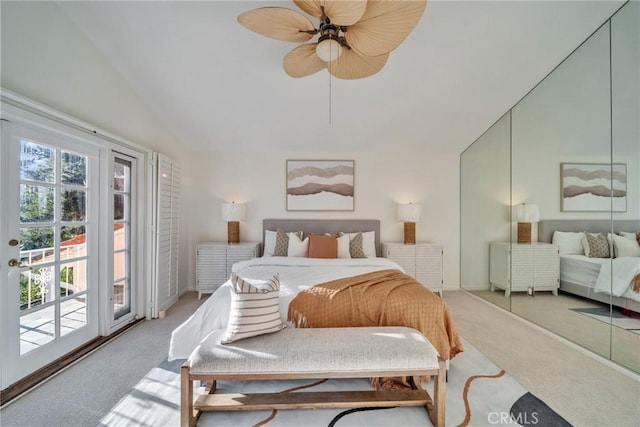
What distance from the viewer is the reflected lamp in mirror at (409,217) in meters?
3.94

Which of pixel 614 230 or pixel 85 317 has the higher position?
pixel 614 230

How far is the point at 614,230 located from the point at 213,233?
4.70m

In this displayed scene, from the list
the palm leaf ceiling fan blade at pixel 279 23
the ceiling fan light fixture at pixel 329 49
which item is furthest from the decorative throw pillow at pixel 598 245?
the palm leaf ceiling fan blade at pixel 279 23

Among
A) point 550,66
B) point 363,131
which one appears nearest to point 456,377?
point 363,131

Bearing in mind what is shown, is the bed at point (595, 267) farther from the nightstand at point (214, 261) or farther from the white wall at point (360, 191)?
the nightstand at point (214, 261)

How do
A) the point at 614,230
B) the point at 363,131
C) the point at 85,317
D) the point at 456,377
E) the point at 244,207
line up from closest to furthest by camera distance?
the point at 456,377, the point at 614,230, the point at 85,317, the point at 363,131, the point at 244,207

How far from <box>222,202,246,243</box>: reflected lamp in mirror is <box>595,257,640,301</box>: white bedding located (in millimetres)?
4074

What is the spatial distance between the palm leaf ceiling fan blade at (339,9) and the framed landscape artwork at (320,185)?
2796 mm

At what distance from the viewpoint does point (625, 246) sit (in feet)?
6.72

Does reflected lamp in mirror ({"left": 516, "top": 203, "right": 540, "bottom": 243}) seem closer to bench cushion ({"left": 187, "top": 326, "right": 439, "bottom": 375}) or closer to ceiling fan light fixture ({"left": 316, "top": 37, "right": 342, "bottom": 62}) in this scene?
bench cushion ({"left": 187, "top": 326, "right": 439, "bottom": 375})

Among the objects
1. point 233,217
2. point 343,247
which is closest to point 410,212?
point 343,247

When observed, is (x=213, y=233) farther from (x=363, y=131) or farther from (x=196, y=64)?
(x=363, y=131)

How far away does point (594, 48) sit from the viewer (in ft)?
7.73

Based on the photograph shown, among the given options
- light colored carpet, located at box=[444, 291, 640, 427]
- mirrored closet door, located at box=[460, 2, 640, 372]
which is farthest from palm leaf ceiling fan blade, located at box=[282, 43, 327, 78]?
light colored carpet, located at box=[444, 291, 640, 427]
